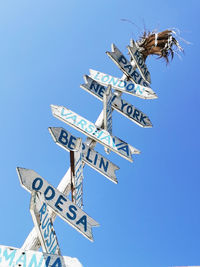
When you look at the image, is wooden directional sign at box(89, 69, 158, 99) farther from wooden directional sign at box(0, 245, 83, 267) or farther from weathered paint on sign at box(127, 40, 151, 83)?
wooden directional sign at box(0, 245, 83, 267)

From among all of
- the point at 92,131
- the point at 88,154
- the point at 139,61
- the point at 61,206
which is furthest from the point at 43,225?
the point at 139,61

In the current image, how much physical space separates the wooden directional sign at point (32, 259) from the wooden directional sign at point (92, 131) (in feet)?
5.99

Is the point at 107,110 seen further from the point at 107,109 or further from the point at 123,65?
the point at 123,65

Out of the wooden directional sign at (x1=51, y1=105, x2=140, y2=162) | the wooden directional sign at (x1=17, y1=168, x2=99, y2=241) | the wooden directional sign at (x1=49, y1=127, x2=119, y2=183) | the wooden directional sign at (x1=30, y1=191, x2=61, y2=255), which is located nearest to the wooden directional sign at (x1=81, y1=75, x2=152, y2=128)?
the wooden directional sign at (x1=51, y1=105, x2=140, y2=162)

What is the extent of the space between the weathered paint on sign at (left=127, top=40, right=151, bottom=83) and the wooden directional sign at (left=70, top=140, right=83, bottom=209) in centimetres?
303

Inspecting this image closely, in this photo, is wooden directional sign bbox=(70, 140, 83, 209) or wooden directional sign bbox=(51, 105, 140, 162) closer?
wooden directional sign bbox=(70, 140, 83, 209)

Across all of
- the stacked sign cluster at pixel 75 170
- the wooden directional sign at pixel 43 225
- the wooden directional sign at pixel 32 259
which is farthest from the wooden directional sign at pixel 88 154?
the wooden directional sign at pixel 32 259

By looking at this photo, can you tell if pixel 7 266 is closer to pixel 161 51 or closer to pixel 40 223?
pixel 40 223

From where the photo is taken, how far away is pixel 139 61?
5.97 m

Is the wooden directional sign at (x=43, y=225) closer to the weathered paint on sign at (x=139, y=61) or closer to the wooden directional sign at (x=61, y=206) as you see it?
the wooden directional sign at (x=61, y=206)

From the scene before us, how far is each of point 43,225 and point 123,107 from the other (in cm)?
277

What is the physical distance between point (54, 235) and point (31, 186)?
0.50 meters

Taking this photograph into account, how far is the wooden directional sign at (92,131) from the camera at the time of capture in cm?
403

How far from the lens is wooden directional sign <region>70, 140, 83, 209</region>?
3399 millimetres
